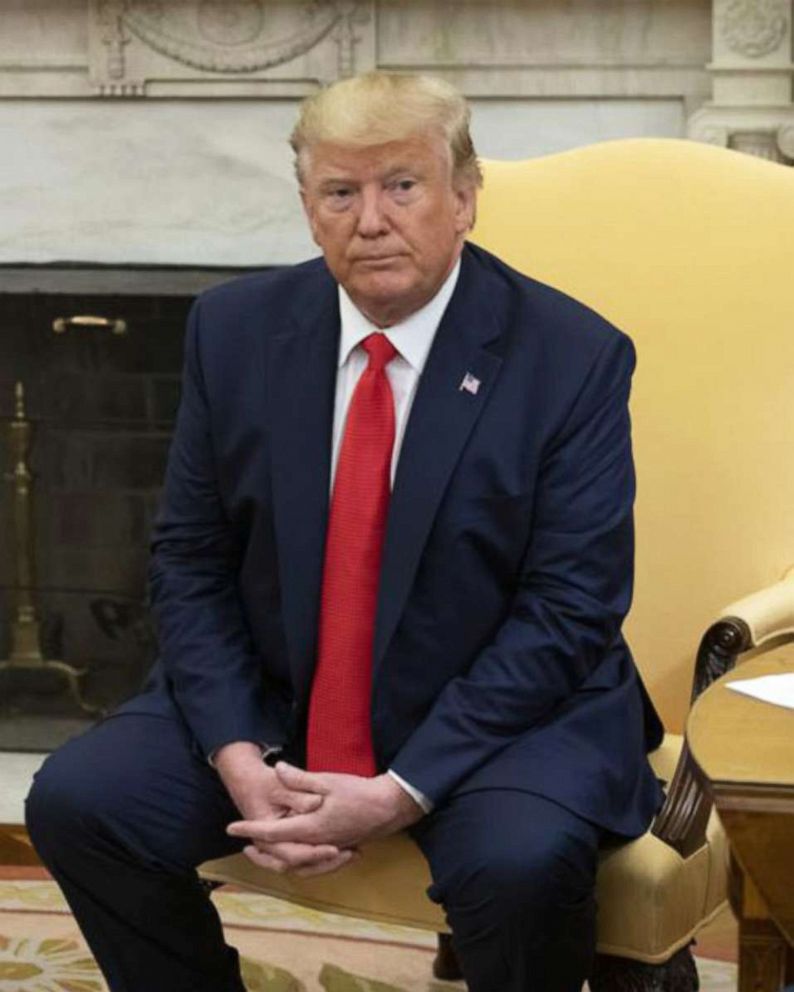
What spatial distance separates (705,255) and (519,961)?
1.12 m

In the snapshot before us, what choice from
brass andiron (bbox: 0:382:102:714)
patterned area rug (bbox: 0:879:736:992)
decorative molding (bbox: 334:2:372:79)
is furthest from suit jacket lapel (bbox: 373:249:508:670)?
brass andiron (bbox: 0:382:102:714)

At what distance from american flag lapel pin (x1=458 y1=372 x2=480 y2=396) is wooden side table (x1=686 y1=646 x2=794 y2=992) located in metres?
0.47

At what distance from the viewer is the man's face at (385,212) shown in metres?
2.45

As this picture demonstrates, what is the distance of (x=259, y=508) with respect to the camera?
256 cm

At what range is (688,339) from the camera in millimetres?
2992

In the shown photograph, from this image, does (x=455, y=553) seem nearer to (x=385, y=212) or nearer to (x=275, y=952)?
(x=385, y=212)

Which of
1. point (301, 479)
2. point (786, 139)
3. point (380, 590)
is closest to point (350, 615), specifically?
point (380, 590)

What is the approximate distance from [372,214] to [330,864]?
0.74 meters

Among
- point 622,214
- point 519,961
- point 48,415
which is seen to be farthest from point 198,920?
point 48,415

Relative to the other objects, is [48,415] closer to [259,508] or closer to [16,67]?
[16,67]

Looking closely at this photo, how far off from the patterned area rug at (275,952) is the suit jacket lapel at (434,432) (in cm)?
96

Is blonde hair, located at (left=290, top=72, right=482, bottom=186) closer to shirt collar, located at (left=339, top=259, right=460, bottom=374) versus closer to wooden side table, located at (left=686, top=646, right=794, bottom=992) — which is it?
shirt collar, located at (left=339, top=259, right=460, bottom=374)

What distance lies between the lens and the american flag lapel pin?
252 cm

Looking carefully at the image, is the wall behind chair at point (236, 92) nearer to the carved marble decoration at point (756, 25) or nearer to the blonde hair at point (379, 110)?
the carved marble decoration at point (756, 25)
